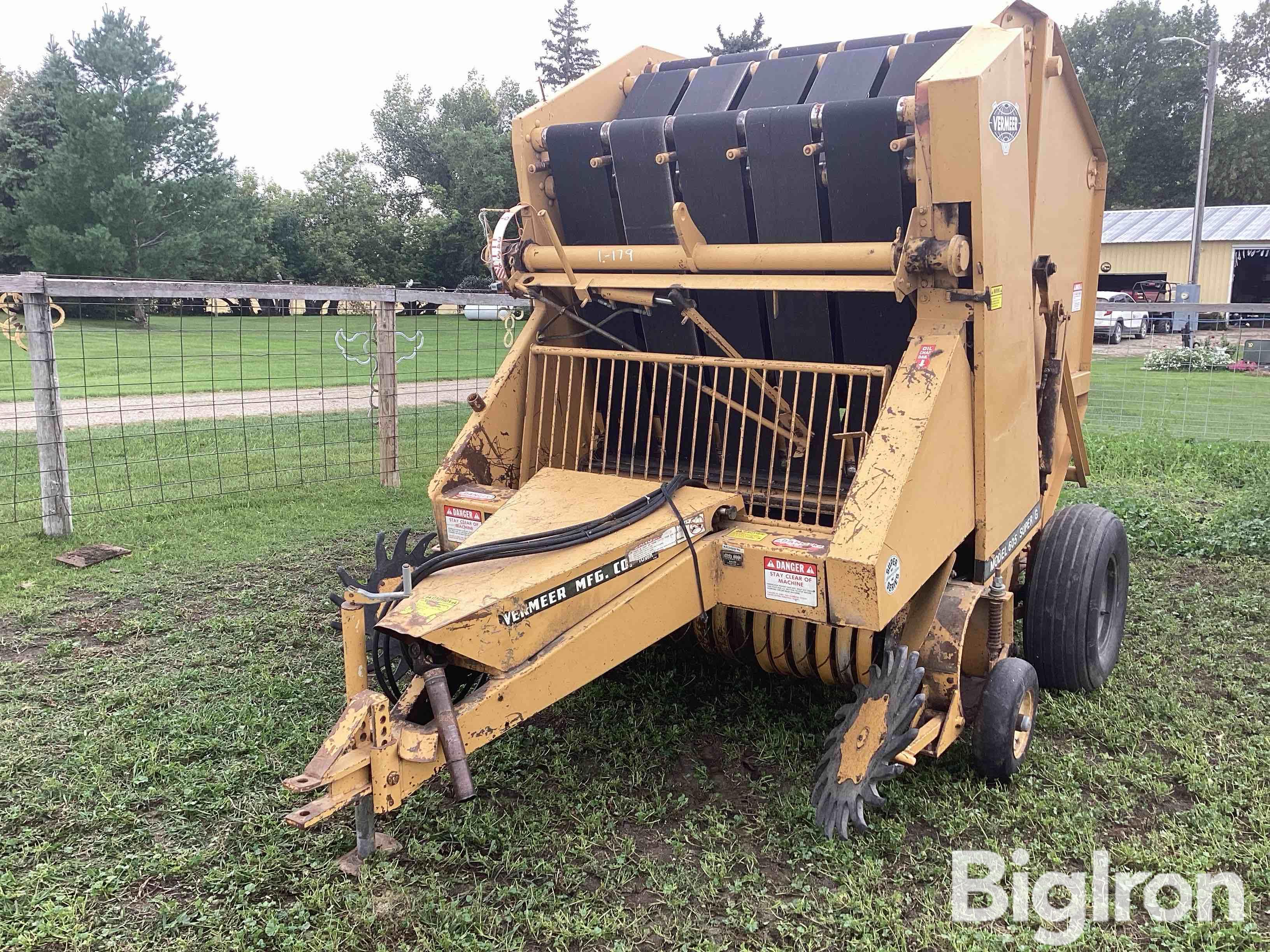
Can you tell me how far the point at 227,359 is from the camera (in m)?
18.2

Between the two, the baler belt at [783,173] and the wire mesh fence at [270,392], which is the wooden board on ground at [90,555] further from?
the baler belt at [783,173]

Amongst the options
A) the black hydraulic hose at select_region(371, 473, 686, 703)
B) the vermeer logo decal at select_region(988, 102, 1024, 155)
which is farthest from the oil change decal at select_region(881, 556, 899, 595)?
the vermeer logo decal at select_region(988, 102, 1024, 155)

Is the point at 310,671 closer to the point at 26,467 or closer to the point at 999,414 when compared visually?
the point at 999,414

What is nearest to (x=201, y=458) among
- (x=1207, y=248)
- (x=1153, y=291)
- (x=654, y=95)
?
(x=654, y=95)

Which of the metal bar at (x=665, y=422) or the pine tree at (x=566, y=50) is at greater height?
the pine tree at (x=566, y=50)

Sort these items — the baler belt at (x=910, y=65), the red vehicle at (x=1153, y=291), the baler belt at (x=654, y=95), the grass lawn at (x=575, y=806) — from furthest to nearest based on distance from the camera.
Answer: the red vehicle at (x=1153, y=291) < the baler belt at (x=654, y=95) < the baler belt at (x=910, y=65) < the grass lawn at (x=575, y=806)

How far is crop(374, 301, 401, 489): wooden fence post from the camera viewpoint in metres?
7.82

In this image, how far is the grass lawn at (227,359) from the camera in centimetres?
1312

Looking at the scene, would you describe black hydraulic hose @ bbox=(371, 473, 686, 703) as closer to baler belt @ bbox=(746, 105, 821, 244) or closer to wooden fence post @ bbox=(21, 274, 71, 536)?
baler belt @ bbox=(746, 105, 821, 244)

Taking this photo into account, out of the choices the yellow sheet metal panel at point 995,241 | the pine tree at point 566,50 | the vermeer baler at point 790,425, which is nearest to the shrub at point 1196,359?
the vermeer baler at point 790,425

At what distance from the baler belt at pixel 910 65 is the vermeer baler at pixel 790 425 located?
0.01 meters

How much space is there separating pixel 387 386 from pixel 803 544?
5.53 m

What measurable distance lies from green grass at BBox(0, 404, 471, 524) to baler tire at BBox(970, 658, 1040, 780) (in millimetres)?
5992

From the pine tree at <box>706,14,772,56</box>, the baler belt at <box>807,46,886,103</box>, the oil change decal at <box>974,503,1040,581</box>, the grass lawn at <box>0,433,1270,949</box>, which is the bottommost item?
the grass lawn at <box>0,433,1270,949</box>
